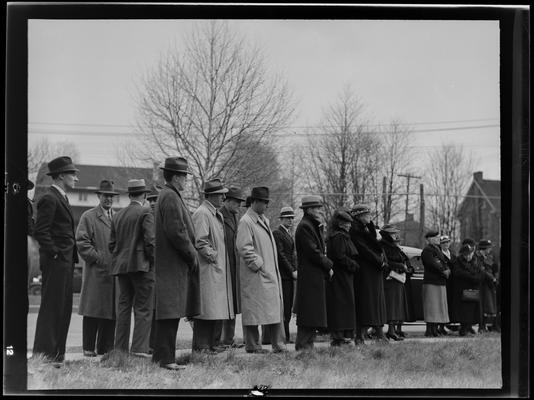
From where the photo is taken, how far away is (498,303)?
30.0ft

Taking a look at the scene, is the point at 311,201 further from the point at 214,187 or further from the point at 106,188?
the point at 106,188

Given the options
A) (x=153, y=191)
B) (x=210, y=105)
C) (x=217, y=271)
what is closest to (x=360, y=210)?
(x=217, y=271)

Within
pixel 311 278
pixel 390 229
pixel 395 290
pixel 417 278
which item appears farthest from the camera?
pixel 417 278

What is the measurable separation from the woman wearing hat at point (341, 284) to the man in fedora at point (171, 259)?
5.81 ft

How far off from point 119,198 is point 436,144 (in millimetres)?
3243

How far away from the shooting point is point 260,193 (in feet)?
30.9

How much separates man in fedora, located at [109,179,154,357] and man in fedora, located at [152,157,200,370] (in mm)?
272

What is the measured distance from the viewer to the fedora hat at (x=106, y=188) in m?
9.17

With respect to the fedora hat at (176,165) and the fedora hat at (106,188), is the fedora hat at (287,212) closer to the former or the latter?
the fedora hat at (176,165)

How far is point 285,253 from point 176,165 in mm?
2147

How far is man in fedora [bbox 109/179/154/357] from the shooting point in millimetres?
9273

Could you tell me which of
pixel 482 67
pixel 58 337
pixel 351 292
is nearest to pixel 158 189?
pixel 58 337

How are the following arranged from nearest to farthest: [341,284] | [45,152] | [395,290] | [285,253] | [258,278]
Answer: [45,152]
[258,278]
[341,284]
[285,253]
[395,290]

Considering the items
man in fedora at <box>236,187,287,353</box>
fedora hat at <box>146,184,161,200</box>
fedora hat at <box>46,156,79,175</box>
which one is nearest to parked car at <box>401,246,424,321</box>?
man in fedora at <box>236,187,287,353</box>
